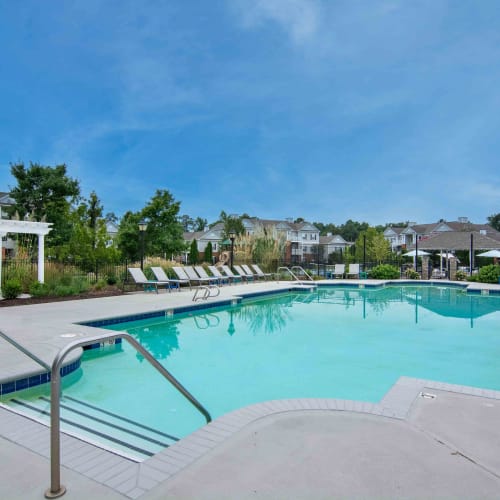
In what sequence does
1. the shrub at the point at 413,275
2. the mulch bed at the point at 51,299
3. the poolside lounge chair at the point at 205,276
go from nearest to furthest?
the mulch bed at the point at 51,299 → the poolside lounge chair at the point at 205,276 → the shrub at the point at 413,275

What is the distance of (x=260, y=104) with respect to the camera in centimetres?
1878

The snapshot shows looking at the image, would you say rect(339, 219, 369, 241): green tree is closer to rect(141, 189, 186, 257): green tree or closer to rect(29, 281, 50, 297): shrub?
rect(141, 189, 186, 257): green tree

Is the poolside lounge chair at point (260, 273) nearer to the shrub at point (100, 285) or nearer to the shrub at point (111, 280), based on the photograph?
the shrub at point (111, 280)

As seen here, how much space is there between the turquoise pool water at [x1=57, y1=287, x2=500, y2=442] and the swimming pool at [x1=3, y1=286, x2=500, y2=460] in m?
0.01

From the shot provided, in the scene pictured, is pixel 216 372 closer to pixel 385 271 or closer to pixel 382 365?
pixel 382 365

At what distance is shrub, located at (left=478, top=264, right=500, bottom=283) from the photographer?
654 inches

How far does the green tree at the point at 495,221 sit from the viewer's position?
55.6 metres

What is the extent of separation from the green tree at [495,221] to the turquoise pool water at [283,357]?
52.7 metres

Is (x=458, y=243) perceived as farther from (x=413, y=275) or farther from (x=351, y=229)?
(x=351, y=229)

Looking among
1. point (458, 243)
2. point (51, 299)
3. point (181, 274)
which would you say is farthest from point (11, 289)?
point (458, 243)

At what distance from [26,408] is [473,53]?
15.1m

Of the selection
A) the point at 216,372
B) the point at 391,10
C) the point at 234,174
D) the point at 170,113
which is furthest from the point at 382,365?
the point at 234,174

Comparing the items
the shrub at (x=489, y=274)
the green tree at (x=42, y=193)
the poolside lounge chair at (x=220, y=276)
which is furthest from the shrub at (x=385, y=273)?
the green tree at (x=42, y=193)

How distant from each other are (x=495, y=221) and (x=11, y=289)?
199 feet
